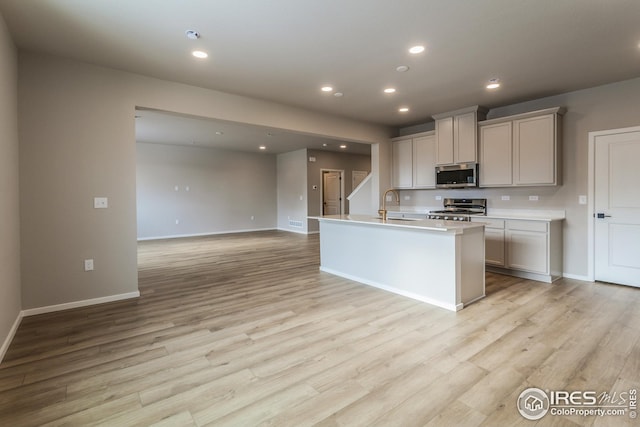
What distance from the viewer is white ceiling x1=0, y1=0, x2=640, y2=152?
8.12ft

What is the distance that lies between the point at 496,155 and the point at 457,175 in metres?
0.67

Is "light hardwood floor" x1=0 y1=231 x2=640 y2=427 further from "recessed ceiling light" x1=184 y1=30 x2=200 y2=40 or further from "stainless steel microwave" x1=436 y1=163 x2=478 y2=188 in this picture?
"recessed ceiling light" x1=184 y1=30 x2=200 y2=40

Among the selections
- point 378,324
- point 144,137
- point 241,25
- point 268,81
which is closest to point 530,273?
point 378,324

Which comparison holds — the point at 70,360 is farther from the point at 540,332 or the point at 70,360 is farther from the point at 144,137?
the point at 144,137

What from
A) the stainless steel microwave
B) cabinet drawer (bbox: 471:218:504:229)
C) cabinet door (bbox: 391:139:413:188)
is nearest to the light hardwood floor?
cabinet drawer (bbox: 471:218:504:229)

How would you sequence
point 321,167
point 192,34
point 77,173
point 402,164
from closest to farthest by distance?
point 192,34 < point 77,173 < point 402,164 < point 321,167

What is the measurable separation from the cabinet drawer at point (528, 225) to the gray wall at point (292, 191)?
242 inches

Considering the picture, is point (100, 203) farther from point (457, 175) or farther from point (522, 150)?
point (522, 150)

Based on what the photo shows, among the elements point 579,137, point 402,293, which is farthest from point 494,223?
point 402,293

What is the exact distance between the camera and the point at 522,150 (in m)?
4.63

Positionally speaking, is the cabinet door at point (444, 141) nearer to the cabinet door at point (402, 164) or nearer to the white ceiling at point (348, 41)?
the cabinet door at point (402, 164)

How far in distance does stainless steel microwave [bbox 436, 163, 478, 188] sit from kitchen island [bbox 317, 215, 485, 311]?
1865 millimetres

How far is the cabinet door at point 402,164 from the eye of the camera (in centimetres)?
618

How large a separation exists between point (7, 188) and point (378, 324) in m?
3.42
